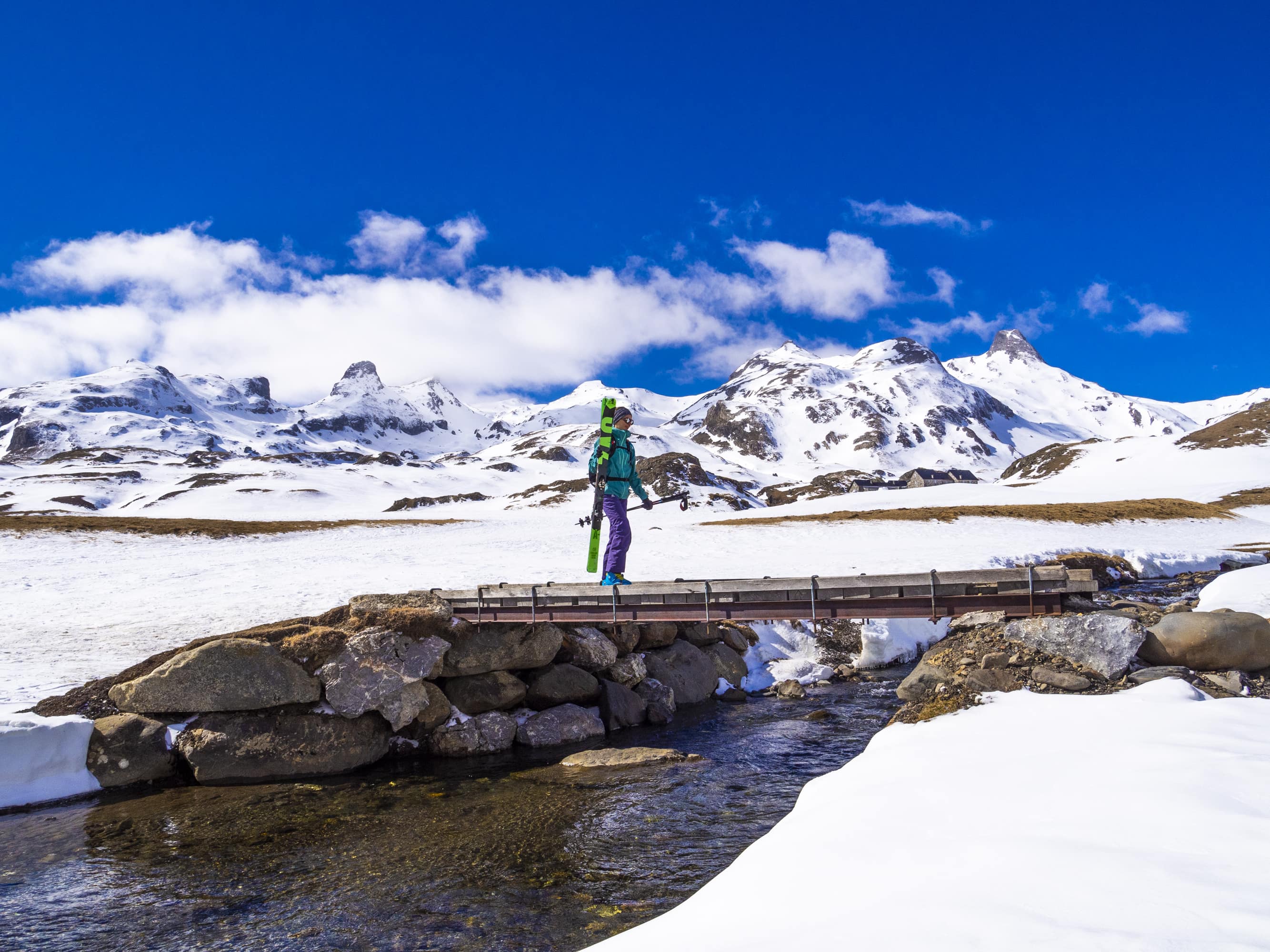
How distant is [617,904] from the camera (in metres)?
7.69

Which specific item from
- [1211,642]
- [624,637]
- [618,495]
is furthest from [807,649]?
[1211,642]

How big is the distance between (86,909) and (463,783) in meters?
5.34

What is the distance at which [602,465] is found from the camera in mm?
15562

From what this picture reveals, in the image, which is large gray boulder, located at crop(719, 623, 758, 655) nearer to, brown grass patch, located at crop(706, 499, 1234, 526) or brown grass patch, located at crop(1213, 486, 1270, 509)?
brown grass patch, located at crop(706, 499, 1234, 526)

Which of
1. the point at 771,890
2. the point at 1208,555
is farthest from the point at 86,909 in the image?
the point at 1208,555

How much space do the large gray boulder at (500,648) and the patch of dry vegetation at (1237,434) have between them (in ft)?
404

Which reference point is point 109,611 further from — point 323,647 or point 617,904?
point 617,904

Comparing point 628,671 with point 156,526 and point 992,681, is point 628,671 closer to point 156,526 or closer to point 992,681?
point 992,681

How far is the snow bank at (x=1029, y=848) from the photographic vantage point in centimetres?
418

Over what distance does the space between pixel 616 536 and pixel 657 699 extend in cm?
390

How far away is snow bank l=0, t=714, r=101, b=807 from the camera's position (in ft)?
36.5

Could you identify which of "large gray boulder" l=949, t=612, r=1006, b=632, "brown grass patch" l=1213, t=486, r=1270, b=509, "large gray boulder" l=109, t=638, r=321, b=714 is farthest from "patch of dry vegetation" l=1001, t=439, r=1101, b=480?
"large gray boulder" l=109, t=638, r=321, b=714

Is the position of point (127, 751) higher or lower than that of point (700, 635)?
lower

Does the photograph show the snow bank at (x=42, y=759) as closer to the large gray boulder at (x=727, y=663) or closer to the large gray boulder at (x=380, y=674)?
the large gray boulder at (x=380, y=674)
